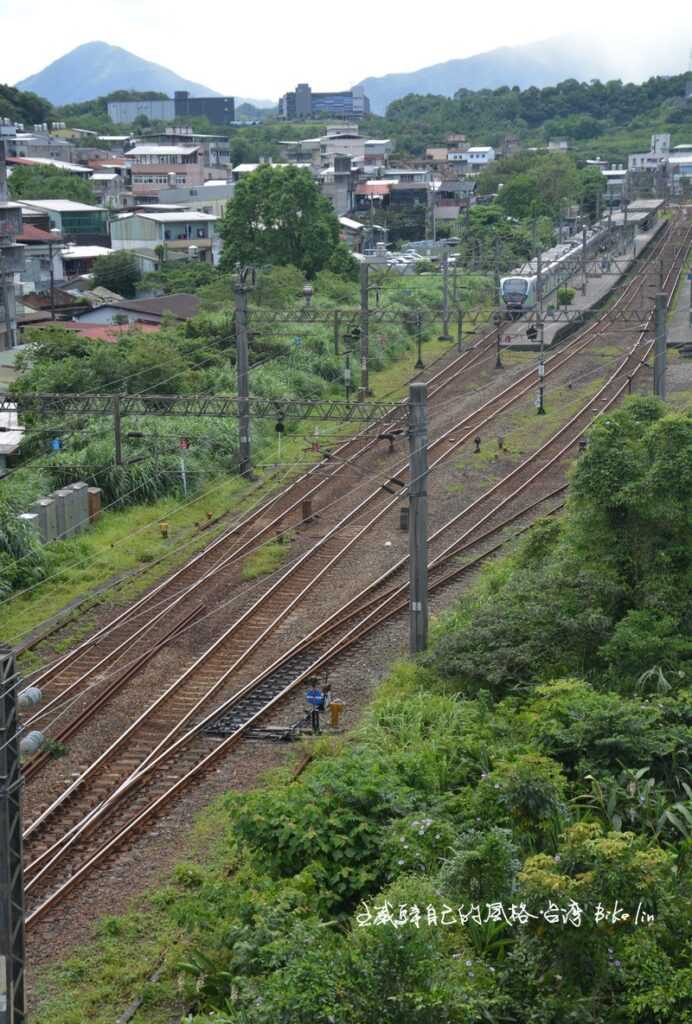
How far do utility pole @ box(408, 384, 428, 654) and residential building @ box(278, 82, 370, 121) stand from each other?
566ft

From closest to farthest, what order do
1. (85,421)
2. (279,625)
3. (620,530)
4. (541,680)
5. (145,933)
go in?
(145,933)
(541,680)
(620,530)
(279,625)
(85,421)

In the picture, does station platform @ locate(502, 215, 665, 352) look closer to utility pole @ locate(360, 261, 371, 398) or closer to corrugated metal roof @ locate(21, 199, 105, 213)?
utility pole @ locate(360, 261, 371, 398)

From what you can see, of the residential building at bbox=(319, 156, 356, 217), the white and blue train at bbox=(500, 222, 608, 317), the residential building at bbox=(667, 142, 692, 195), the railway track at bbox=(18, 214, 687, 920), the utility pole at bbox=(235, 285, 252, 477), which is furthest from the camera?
the residential building at bbox=(667, 142, 692, 195)

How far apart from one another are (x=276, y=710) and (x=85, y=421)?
13.6 metres

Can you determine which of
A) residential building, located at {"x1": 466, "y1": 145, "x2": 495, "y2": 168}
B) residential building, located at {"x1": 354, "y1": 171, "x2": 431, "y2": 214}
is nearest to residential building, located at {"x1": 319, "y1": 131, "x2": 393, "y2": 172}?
residential building, located at {"x1": 466, "y1": 145, "x2": 495, "y2": 168}

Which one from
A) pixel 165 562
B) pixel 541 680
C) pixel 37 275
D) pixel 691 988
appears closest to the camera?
pixel 691 988

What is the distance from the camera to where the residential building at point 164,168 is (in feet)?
275

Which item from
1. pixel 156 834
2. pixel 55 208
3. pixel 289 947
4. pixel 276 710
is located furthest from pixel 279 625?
pixel 55 208

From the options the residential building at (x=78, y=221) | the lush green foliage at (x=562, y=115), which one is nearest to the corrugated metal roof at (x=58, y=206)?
the residential building at (x=78, y=221)

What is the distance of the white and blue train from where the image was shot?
1726 inches

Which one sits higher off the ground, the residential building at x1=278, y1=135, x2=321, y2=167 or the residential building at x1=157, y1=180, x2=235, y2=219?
the residential building at x1=278, y1=135, x2=321, y2=167

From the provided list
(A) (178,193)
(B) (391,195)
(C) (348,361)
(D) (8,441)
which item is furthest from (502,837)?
(B) (391,195)

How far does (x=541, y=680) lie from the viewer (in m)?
14.1

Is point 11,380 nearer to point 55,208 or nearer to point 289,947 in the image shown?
point 289,947
